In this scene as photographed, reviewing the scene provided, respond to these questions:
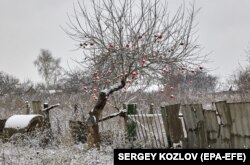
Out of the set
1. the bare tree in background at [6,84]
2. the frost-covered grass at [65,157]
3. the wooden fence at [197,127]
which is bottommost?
the frost-covered grass at [65,157]

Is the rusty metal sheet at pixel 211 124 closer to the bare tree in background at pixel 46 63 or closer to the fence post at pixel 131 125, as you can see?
the fence post at pixel 131 125

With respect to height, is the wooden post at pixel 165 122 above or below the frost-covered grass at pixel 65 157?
above

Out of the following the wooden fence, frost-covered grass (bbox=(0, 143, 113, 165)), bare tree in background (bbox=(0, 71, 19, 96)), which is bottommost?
frost-covered grass (bbox=(0, 143, 113, 165))

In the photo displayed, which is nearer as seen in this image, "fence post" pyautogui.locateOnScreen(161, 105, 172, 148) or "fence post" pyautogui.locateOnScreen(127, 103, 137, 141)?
"fence post" pyautogui.locateOnScreen(161, 105, 172, 148)

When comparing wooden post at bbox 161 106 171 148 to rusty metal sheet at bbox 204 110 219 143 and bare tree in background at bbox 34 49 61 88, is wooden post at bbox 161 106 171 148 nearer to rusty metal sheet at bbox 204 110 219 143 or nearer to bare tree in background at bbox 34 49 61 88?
rusty metal sheet at bbox 204 110 219 143

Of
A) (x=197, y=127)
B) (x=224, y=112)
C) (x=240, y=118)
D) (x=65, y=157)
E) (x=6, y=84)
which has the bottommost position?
(x=65, y=157)

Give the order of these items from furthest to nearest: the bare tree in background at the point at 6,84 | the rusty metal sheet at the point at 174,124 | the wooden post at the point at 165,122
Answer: the bare tree in background at the point at 6,84, the wooden post at the point at 165,122, the rusty metal sheet at the point at 174,124

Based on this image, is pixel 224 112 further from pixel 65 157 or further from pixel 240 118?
pixel 65 157

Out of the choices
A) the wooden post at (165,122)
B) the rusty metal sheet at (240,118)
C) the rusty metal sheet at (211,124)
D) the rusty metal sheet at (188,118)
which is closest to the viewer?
the rusty metal sheet at (240,118)

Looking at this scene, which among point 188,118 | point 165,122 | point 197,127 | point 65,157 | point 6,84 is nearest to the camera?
point 65,157

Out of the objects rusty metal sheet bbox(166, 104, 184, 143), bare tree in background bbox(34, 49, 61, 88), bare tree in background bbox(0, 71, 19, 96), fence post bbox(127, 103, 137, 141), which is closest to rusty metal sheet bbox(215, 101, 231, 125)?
rusty metal sheet bbox(166, 104, 184, 143)

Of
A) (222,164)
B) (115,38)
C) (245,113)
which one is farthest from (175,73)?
(222,164)

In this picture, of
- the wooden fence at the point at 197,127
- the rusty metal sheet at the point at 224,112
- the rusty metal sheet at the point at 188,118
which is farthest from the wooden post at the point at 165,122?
the rusty metal sheet at the point at 224,112

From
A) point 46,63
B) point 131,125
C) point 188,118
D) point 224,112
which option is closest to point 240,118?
point 224,112
